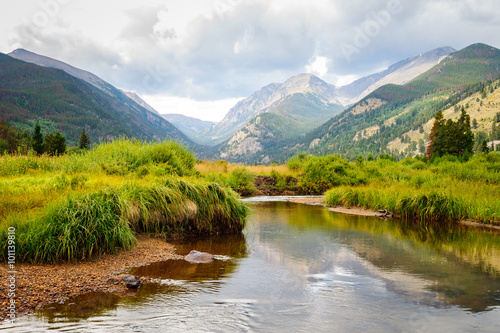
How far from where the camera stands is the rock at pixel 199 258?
815cm

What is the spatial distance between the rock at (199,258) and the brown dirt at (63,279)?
798 millimetres

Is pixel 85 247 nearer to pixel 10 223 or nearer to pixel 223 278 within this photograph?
pixel 10 223

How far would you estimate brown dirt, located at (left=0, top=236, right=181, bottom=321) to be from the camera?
5173 mm

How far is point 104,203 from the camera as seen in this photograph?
8.09 metres

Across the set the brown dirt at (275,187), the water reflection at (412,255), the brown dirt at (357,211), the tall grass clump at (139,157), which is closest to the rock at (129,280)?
the water reflection at (412,255)

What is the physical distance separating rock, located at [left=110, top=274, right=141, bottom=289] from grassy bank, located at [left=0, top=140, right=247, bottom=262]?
4.49ft

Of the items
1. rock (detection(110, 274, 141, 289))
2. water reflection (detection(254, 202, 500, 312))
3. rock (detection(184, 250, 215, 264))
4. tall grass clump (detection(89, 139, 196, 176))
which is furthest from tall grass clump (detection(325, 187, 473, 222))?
rock (detection(110, 274, 141, 289))

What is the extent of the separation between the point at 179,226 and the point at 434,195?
1240cm

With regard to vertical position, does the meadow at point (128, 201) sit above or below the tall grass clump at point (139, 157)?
below

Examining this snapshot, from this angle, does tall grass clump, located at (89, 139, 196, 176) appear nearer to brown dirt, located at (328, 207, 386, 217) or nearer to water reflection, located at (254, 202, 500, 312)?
water reflection, located at (254, 202, 500, 312)

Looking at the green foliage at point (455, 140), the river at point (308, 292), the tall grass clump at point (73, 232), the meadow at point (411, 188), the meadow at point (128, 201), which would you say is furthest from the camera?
the green foliage at point (455, 140)

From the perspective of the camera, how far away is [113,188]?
922 cm

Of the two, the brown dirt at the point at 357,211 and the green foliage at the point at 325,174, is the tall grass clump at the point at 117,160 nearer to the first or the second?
the brown dirt at the point at 357,211

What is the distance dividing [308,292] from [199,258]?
3188 millimetres
